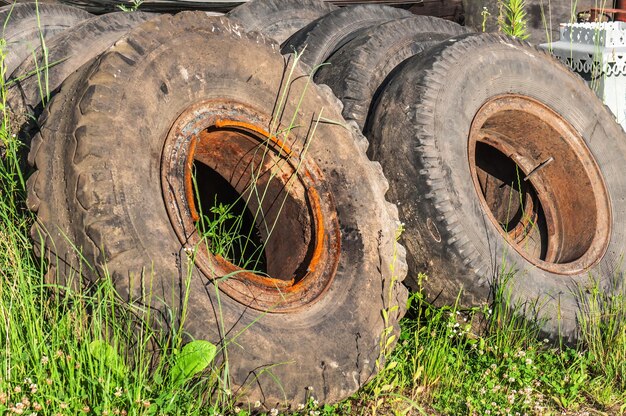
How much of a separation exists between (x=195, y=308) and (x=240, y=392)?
32 centimetres

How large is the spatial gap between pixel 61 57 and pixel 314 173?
1318mm

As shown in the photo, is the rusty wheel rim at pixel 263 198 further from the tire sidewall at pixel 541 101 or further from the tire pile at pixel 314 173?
the tire sidewall at pixel 541 101

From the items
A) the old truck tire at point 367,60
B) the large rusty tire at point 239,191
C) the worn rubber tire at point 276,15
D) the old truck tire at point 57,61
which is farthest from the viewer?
the worn rubber tire at point 276,15

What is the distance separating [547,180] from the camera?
Result: 4.66 m

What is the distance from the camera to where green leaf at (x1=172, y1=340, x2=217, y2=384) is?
269 cm

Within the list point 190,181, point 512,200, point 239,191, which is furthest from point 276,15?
point 190,181

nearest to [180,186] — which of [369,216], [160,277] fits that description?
[160,277]

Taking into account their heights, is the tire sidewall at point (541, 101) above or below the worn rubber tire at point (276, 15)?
below

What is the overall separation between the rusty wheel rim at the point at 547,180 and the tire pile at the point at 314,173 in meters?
0.01

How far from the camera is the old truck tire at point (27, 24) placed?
4457 millimetres

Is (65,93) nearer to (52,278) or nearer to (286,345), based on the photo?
(52,278)

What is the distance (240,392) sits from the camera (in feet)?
9.35

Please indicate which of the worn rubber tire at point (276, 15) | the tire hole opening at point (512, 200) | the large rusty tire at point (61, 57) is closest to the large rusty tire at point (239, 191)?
the large rusty tire at point (61, 57)

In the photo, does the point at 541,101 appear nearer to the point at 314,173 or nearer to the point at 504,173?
the point at 504,173
